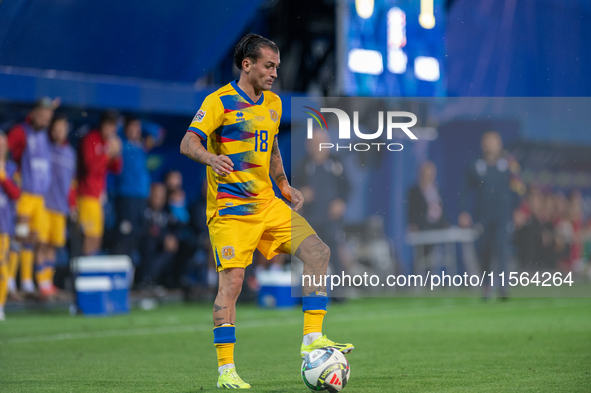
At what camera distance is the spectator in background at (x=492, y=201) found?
10930mm

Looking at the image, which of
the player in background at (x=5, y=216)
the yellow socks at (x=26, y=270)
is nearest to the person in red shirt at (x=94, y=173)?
the yellow socks at (x=26, y=270)

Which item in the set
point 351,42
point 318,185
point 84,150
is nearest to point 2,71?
point 84,150

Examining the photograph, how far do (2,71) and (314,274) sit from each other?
6.48m

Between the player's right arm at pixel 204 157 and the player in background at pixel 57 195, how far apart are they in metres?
5.71

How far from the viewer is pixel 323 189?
1062 cm

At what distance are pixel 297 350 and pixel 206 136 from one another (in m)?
2.39

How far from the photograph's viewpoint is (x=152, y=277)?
10805 millimetres

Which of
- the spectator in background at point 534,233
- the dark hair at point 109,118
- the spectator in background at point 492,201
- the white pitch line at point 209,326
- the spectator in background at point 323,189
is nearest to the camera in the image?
the white pitch line at point 209,326

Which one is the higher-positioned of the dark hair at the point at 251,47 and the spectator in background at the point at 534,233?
the dark hair at the point at 251,47

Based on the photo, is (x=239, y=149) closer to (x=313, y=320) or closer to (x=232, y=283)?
(x=232, y=283)

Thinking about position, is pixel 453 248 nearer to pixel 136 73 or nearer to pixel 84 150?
pixel 136 73

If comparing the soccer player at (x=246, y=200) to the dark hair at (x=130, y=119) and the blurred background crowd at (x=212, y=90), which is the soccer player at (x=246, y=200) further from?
the dark hair at (x=130, y=119)

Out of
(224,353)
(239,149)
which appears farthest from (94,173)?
(224,353)

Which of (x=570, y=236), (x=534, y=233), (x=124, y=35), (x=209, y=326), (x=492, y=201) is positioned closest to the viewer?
(x=209, y=326)
